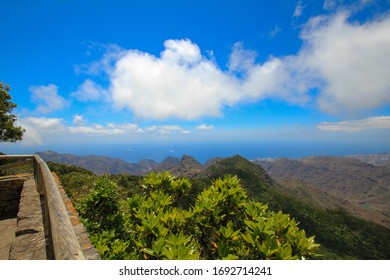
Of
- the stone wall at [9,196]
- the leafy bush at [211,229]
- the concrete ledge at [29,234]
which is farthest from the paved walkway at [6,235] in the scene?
the leafy bush at [211,229]

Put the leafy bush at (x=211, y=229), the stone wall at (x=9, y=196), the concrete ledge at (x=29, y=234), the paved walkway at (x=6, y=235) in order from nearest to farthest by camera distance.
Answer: the leafy bush at (x=211, y=229)
the concrete ledge at (x=29, y=234)
the paved walkway at (x=6, y=235)
the stone wall at (x=9, y=196)

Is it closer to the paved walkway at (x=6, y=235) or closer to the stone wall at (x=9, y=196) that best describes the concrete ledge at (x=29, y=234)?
the paved walkway at (x=6, y=235)

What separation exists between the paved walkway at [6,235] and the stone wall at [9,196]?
55 cm

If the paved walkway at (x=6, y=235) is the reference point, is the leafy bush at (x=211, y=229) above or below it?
above

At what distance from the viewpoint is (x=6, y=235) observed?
5137 millimetres

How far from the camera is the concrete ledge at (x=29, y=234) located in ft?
11.8

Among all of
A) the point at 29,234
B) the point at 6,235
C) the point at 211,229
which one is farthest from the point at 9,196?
the point at 211,229

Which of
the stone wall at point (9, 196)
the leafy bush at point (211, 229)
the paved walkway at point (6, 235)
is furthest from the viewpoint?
the stone wall at point (9, 196)

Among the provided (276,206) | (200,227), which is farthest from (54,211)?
(276,206)

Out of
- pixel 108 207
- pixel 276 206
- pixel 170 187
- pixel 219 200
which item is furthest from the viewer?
pixel 276 206
